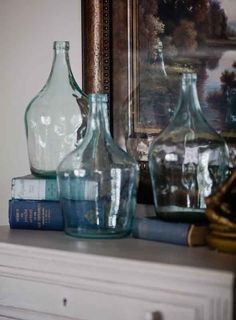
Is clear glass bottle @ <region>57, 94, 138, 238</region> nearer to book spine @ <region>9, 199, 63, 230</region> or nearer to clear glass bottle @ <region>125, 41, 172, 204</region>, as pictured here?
book spine @ <region>9, 199, 63, 230</region>

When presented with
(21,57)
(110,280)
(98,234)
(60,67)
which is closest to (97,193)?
(98,234)

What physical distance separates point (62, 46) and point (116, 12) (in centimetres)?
16

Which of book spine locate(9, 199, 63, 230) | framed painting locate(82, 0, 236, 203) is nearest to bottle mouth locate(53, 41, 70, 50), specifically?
framed painting locate(82, 0, 236, 203)

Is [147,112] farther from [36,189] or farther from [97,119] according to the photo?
[36,189]

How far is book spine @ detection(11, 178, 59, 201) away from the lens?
1309mm

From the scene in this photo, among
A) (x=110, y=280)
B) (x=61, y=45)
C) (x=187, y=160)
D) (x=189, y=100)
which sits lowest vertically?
(x=110, y=280)

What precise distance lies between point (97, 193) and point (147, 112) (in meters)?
0.27

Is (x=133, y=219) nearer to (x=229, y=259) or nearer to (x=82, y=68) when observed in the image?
(x=229, y=259)

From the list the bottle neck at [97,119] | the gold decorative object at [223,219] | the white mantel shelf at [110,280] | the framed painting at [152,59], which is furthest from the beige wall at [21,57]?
the gold decorative object at [223,219]

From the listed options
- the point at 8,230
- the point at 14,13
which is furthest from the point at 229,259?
the point at 14,13

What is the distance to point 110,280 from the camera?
1.06m

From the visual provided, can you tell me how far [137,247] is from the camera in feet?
3.71

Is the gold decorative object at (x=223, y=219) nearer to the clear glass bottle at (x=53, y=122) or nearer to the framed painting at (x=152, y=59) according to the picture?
the framed painting at (x=152, y=59)

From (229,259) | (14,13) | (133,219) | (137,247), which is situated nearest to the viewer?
(229,259)
